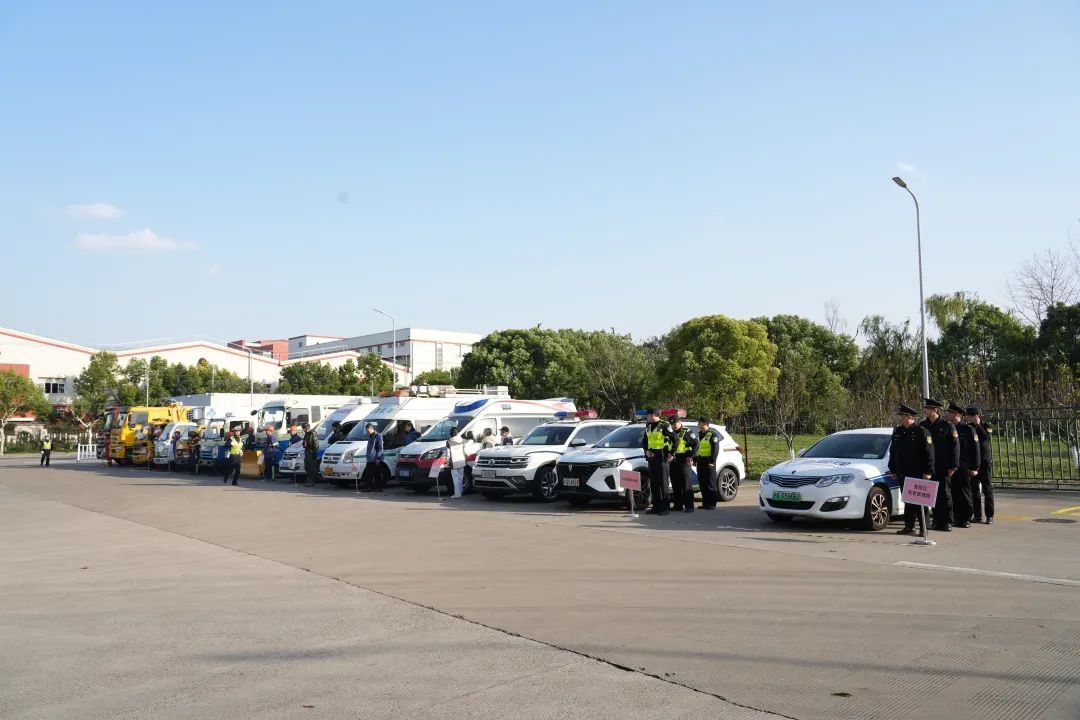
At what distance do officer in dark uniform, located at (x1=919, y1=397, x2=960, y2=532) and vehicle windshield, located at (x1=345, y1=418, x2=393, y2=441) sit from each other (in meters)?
14.8

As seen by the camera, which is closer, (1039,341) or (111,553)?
(111,553)

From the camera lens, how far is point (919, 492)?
1192 cm

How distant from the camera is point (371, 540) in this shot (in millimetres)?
13195

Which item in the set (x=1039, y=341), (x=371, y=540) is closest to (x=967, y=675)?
(x=371, y=540)

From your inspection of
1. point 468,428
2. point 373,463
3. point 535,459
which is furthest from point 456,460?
point 373,463

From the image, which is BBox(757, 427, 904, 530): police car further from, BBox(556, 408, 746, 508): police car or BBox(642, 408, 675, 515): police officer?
BBox(556, 408, 746, 508): police car

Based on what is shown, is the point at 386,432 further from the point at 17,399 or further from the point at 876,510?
the point at 17,399

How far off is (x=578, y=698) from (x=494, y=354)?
186 ft

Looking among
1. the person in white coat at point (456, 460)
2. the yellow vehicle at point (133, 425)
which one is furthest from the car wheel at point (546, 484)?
the yellow vehicle at point (133, 425)

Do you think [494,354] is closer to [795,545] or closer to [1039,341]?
[1039,341]

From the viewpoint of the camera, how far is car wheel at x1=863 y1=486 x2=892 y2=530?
520 inches

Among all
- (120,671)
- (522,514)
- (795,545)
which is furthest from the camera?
(522,514)

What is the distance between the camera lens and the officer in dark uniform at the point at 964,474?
13656 mm

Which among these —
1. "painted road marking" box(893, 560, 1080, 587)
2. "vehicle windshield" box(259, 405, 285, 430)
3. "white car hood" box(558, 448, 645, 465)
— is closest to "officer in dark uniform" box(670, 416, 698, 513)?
"white car hood" box(558, 448, 645, 465)
